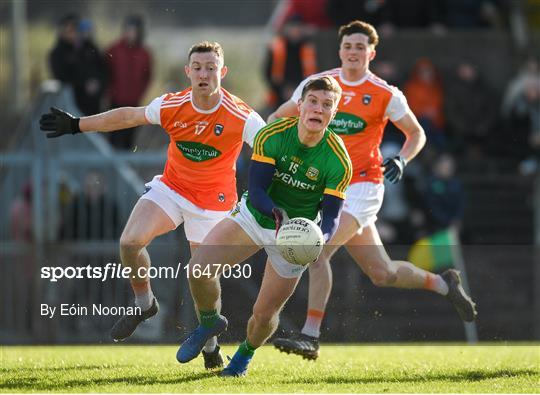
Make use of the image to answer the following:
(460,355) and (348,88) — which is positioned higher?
(348,88)

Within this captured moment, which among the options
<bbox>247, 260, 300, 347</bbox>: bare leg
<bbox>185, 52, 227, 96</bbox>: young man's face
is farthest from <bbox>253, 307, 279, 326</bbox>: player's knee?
<bbox>185, 52, 227, 96</bbox>: young man's face

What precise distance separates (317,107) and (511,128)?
8.84 meters

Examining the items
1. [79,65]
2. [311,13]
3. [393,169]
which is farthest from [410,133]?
[311,13]

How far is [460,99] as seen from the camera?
58.2 feet

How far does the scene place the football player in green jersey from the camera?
370 inches

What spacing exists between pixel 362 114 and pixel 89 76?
20.9 feet

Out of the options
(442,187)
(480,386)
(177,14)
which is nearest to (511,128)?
(442,187)

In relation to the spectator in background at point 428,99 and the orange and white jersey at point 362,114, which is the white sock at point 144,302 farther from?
the spectator in background at point 428,99

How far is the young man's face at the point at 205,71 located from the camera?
33.9 ft

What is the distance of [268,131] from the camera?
31.1 ft

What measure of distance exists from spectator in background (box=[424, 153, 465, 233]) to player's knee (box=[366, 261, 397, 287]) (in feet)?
17.0

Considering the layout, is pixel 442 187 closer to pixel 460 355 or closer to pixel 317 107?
pixel 460 355

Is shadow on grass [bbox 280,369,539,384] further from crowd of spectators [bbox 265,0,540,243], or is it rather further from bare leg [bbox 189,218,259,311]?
crowd of spectators [bbox 265,0,540,243]

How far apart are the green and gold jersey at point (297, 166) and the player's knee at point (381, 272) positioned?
1.74 metres
